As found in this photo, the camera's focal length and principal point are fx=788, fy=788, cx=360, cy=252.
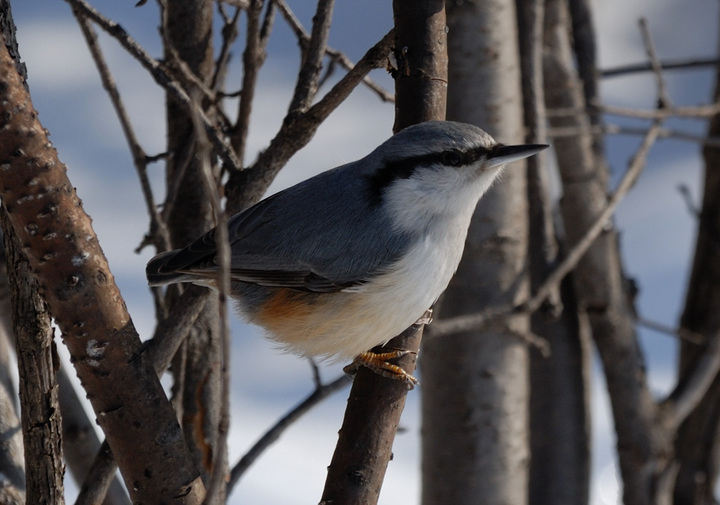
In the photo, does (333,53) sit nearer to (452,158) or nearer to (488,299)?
(452,158)

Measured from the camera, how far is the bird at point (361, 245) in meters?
1.56

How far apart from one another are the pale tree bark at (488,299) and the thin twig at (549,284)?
0.07 metres

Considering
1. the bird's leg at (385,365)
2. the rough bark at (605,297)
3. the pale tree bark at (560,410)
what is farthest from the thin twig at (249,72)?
the rough bark at (605,297)

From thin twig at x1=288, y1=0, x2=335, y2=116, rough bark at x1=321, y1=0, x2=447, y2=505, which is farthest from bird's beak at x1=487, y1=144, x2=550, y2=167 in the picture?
thin twig at x1=288, y1=0, x2=335, y2=116

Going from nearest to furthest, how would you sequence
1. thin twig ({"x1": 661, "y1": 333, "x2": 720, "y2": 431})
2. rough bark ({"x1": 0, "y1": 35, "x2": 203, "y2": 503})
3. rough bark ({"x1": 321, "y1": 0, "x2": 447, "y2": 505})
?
rough bark ({"x1": 0, "y1": 35, "x2": 203, "y2": 503}) < rough bark ({"x1": 321, "y1": 0, "x2": 447, "y2": 505}) < thin twig ({"x1": 661, "y1": 333, "x2": 720, "y2": 431})

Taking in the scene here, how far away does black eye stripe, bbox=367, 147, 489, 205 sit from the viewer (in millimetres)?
1623

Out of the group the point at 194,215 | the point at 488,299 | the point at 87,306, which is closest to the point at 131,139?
the point at 194,215

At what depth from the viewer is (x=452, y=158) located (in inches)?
64.6

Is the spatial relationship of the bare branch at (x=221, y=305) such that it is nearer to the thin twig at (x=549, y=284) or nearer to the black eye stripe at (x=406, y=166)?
the black eye stripe at (x=406, y=166)

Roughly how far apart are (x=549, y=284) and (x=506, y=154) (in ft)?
2.84

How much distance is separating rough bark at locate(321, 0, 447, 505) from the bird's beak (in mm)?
138

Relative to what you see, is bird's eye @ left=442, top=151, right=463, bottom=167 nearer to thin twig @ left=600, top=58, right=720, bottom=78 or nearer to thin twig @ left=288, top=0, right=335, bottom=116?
thin twig @ left=288, top=0, right=335, bottom=116

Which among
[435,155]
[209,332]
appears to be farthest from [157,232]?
[435,155]

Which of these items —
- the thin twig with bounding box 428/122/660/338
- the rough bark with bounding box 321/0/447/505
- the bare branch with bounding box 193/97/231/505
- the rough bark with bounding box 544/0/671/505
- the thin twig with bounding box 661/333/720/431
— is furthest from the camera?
the thin twig with bounding box 661/333/720/431
